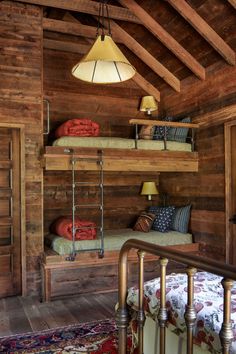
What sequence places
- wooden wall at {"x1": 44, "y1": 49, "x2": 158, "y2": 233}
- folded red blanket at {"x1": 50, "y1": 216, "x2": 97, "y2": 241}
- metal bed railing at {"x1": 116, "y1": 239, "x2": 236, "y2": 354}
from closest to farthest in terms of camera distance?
metal bed railing at {"x1": 116, "y1": 239, "x2": 236, "y2": 354} → folded red blanket at {"x1": 50, "y1": 216, "x2": 97, "y2": 241} → wooden wall at {"x1": 44, "y1": 49, "x2": 158, "y2": 233}

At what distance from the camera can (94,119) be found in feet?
18.5

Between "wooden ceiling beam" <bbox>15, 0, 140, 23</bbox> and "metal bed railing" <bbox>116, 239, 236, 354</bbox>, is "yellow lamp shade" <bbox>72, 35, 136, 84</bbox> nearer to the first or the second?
"metal bed railing" <bbox>116, 239, 236, 354</bbox>

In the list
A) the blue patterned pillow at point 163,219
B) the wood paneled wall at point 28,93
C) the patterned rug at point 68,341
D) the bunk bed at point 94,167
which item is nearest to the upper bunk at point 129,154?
the bunk bed at point 94,167

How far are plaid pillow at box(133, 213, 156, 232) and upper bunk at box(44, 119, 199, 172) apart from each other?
0.94 m

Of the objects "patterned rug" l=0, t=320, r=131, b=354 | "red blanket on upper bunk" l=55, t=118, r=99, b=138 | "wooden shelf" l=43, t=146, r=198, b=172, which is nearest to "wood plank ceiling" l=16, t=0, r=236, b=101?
"wooden shelf" l=43, t=146, r=198, b=172

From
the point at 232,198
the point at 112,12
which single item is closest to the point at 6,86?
the point at 112,12

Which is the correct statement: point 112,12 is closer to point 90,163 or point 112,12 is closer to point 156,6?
point 156,6

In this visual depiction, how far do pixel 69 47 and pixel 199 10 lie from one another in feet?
7.11

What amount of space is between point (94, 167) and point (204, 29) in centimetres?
214

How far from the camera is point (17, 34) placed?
4496 millimetres

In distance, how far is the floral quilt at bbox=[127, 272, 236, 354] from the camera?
5.87ft

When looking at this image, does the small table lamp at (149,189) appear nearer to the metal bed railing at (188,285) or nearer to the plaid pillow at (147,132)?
the plaid pillow at (147,132)

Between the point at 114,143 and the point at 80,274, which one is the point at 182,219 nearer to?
the point at 114,143

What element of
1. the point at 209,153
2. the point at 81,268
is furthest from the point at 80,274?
the point at 209,153
